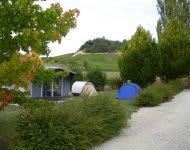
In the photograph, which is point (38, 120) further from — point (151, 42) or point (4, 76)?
point (151, 42)

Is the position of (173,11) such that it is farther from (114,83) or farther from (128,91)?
(128,91)

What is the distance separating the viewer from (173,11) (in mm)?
41500

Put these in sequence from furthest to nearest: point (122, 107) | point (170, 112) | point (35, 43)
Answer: point (170, 112), point (122, 107), point (35, 43)

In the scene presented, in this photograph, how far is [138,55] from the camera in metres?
33.0

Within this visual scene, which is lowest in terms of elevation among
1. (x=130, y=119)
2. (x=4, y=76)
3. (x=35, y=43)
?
(x=130, y=119)

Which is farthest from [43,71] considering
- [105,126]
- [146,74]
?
[146,74]

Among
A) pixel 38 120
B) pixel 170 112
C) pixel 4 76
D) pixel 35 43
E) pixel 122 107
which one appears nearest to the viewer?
pixel 4 76

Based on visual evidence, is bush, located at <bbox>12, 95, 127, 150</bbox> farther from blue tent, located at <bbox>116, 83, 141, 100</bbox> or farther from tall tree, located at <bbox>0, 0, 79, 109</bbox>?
blue tent, located at <bbox>116, 83, 141, 100</bbox>

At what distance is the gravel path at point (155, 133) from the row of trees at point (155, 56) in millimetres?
14316

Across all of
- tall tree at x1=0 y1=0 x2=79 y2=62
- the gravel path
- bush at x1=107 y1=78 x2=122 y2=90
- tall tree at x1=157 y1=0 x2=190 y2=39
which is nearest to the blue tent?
the gravel path

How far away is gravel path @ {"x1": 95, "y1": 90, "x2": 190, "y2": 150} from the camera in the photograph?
1092cm

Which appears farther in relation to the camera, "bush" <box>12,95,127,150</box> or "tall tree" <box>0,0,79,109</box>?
"bush" <box>12,95,127,150</box>

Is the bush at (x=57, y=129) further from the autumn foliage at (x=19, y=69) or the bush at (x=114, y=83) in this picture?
the bush at (x=114, y=83)

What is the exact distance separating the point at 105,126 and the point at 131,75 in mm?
21206
